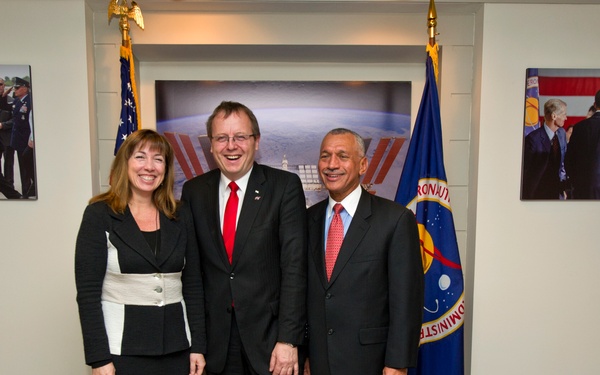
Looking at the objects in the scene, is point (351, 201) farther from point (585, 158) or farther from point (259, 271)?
point (585, 158)

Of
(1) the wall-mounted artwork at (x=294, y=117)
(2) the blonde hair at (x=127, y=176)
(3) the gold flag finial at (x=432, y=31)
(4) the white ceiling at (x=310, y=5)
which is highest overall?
(4) the white ceiling at (x=310, y=5)

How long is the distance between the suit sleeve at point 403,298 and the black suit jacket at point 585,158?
1509mm

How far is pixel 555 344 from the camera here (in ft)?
8.75

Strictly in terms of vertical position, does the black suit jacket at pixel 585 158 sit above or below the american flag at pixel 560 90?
below

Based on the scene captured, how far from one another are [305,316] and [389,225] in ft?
1.66

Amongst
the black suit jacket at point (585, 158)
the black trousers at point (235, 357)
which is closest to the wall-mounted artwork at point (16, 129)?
the black trousers at point (235, 357)

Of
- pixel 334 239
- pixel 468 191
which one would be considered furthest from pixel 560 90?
pixel 334 239

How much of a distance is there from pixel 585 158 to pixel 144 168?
8.16 ft

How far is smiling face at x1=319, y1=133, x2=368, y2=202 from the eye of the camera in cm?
174

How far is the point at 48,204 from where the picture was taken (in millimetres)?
2551

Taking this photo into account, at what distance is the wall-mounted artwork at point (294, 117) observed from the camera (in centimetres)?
288

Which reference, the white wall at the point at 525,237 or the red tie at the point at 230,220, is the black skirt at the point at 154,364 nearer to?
the red tie at the point at 230,220

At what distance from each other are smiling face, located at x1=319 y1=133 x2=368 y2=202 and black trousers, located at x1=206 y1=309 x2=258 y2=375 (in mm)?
656

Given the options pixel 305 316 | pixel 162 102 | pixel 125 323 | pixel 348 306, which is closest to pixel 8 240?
pixel 162 102
